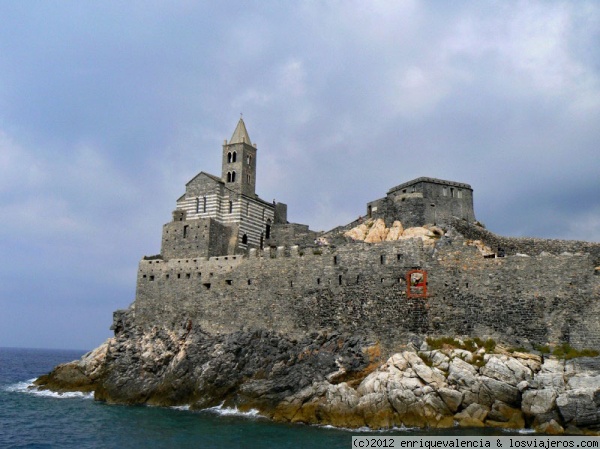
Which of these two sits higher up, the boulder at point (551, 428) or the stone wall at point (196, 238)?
the stone wall at point (196, 238)

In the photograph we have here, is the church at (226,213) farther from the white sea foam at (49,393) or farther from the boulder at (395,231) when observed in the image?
the white sea foam at (49,393)

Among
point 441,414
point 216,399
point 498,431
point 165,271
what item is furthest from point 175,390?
point 498,431

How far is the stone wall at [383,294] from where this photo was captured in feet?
103

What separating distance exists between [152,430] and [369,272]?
52.3ft

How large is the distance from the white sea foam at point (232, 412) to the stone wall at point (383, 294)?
19.4 ft

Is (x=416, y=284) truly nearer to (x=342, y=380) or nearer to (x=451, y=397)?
(x=342, y=380)

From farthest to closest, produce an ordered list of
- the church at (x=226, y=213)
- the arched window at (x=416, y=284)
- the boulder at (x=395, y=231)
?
the church at (x=226, y=213)
the boulder at (x=395, y=231)
the arched window at (x=416, y=284)

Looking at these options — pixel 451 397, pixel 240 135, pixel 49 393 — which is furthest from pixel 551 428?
pixel 49 393

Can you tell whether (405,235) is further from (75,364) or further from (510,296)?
(75,364)

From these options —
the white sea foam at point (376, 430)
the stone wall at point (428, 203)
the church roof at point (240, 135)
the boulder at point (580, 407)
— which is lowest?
the white sea foam at point (376, 430)

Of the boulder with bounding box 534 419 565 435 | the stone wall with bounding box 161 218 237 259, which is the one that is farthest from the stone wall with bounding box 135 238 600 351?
the boulder with bounding box 534 419 565 435

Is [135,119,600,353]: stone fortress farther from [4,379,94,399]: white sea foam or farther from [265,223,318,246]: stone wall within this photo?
[4,379,94,399]: white sea foam

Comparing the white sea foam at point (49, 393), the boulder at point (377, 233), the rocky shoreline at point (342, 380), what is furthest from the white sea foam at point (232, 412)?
the boulder at point (377, 233)

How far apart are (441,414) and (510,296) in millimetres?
8302
